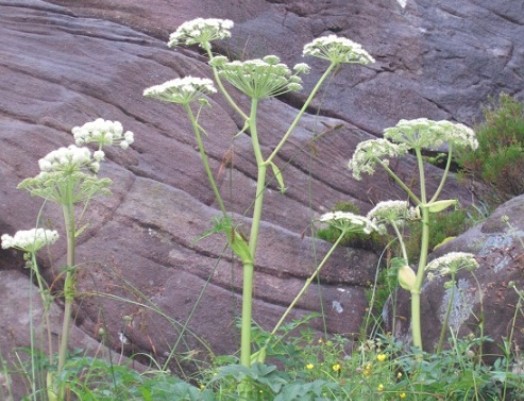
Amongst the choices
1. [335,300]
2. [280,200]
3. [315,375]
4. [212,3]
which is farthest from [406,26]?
[315,375]

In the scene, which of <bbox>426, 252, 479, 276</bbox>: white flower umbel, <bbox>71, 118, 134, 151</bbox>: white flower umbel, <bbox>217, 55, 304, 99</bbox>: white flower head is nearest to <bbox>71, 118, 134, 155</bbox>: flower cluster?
<bbox>71, 118, 134, 151</bbox>: white flower umbel

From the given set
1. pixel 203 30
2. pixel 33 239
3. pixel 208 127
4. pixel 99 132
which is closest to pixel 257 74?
pixel 203 30

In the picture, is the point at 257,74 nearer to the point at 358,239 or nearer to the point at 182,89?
the point at 182,89

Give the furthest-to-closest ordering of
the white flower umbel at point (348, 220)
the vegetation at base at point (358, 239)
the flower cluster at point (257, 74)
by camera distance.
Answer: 1. the vegetation at base at point (358, 239)
2. the white flower umbel at point (348, 220)
3. the flower cluster at point (257, 74)

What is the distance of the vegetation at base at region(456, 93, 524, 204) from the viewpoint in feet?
28.2

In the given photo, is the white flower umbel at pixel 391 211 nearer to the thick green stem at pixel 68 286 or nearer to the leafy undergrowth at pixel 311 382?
the leafy undergrowth at pixel 311 382

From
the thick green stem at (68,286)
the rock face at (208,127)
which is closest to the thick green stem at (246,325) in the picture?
the rock face at (208,127)

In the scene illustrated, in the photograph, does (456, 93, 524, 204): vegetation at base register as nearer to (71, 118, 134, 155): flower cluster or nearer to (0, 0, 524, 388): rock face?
(0, 0, 524, 388): rock face

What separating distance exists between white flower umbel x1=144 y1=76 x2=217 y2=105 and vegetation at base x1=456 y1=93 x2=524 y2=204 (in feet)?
17.6

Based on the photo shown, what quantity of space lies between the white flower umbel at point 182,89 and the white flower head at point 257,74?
148mm

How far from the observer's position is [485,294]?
559cm

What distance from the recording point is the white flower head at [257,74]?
151 inches

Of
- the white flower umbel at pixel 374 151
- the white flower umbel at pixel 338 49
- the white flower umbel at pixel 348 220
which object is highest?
the white flower umbel at pixel 338 49

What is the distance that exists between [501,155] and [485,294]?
3.39 meters
